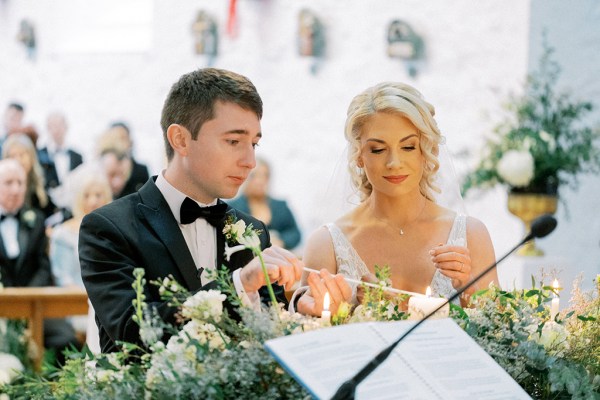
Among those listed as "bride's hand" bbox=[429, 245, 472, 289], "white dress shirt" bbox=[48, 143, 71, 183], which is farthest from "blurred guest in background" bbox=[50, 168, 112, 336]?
"bride's hand" bbox=[429, 245, 472, 289]

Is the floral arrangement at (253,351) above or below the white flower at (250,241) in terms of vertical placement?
below

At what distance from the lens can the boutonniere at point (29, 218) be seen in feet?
21.7

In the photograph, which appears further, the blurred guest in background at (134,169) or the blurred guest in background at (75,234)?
the blurred guest in background at (134,169)

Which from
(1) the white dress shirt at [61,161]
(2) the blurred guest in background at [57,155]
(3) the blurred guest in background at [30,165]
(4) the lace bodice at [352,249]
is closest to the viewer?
(4) the lace bodice at [352,249]

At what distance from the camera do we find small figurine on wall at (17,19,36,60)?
9969 millimetres

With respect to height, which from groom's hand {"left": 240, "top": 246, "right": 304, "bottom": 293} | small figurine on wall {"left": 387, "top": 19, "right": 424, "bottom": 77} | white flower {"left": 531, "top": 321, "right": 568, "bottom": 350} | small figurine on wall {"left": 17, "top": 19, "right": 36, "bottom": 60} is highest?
small figurine on wall {"left": 17, "top": 19, "right": 36, "bottom": 60}

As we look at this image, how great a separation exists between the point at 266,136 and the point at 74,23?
8.24ft

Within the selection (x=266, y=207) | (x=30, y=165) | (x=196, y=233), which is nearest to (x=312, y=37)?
(x=266, y=207)

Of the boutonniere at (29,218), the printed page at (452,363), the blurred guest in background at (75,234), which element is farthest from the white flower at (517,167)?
the printed page at (452,363)

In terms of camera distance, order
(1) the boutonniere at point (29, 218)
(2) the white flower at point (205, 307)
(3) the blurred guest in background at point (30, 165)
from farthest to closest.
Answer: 1. (3) the blurred guest in background at point (30, 165)
2. (1) the boutonniere at point (29, 218)
3. (2) the white flower at point (205, 307)

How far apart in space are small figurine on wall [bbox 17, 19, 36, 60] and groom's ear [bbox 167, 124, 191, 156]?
7988 mm

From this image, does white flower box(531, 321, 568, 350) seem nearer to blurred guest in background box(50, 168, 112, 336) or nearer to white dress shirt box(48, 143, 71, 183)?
blurred guest in background box(50, 168, 112, 336)

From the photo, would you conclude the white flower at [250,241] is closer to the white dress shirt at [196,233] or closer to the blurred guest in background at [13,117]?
the white dress shirt at [196,233]

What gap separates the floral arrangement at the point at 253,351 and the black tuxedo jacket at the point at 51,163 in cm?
686
